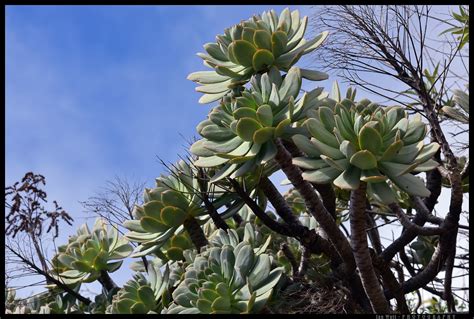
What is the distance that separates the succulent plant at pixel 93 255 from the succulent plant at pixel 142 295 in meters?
0.37

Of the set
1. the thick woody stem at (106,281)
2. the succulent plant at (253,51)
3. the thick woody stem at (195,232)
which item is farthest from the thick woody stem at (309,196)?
the thick woody stem at (106,281)

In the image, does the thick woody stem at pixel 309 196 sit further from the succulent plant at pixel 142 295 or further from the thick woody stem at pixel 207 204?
the succulent plant at pixel 142 295

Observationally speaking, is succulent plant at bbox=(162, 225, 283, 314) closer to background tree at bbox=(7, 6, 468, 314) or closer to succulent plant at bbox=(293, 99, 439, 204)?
background tree at bbox=(7, 6, 468, 314)

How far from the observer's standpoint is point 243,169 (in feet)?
6.01

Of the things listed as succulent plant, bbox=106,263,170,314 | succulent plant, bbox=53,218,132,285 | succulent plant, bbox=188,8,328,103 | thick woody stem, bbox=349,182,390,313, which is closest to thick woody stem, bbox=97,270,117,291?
succulent plant, bbox=53,218,132,285

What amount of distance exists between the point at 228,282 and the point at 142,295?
1.27ft

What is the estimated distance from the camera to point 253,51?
2.05 meters

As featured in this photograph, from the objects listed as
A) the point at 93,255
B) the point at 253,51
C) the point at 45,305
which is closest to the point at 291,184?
the point at 253,51

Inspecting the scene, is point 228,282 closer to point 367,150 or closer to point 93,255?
point 367,150

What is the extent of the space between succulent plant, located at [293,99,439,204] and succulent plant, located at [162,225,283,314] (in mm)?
342

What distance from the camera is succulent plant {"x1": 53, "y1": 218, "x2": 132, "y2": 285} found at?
256 centimetres

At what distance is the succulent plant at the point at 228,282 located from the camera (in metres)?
1.82

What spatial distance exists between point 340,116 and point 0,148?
1334 mm

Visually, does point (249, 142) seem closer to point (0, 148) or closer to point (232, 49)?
point (232, 49)
